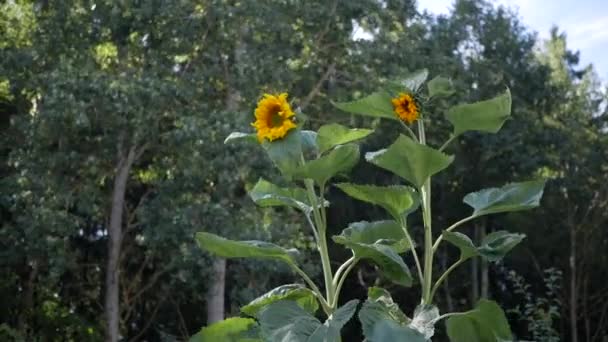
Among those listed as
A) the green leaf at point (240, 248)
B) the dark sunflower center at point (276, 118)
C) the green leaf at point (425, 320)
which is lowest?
the green leaf at point (425, 320)

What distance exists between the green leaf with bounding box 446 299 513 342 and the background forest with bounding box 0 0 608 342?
447 cm

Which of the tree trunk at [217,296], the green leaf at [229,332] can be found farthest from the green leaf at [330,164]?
the tree trunk at [217,296]

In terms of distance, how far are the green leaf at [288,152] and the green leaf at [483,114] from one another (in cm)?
30

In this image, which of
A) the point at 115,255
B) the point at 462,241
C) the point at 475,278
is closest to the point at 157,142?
the point at 115,255

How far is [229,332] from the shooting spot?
1.91m

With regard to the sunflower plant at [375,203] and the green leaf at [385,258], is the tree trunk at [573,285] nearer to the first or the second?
the sunflower plant at [375,203]

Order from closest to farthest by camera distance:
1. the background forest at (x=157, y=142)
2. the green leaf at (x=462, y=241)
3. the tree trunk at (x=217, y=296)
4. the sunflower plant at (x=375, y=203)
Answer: the sunflower plant at (x=375, y=203)
the green leaf at (x=462, y=241)
the background forest at (x=157, y=142)
the tree trunk at (x=217, y=296)

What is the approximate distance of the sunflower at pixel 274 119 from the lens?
1835 mm

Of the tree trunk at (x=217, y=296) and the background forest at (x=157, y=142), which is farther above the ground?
the background forest at (x=157, y=142)

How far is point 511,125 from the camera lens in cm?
1187

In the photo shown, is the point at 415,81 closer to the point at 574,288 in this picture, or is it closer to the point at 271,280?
the point at 271,280

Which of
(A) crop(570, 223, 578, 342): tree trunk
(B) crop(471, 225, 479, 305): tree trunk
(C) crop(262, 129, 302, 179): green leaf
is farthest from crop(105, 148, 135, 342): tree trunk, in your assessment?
(C) crop(262, 129, 302, 179): green leaf

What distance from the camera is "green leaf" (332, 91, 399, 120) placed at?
191 centimetres

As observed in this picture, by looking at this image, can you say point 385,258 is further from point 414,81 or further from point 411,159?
point 414,81
